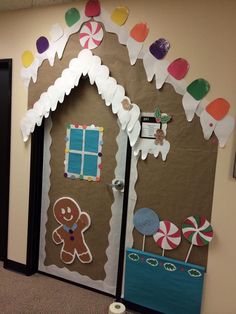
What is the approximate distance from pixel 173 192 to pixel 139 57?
988 millimetres

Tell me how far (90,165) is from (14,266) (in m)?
1.26

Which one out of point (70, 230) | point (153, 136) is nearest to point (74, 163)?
point (70, 230)

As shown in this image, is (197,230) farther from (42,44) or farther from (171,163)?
(42,44)

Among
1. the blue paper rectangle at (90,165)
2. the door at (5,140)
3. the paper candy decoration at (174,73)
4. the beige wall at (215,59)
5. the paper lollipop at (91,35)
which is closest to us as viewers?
the beige wall at (215,59)

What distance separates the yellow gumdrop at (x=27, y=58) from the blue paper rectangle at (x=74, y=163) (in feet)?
2.79

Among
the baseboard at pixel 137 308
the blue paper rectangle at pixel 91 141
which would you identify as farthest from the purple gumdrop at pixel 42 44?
the baseboard at pixel 137 308

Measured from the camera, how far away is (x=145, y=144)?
6.29 ft

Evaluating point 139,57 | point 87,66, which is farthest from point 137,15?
point 87,66

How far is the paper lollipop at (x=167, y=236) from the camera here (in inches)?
73.8

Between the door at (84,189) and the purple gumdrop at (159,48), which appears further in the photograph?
the door at (84,189)

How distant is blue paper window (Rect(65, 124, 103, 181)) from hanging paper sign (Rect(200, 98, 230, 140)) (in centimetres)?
81

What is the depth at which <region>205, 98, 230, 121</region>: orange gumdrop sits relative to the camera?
1.68 metres

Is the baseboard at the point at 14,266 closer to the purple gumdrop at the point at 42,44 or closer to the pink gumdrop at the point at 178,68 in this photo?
the purple gumdrop at the point at 42,44

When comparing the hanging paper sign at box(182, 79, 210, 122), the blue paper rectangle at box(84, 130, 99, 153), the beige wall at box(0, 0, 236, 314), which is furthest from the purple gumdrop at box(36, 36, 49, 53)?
the hanging paper sign at box(182, 79, 210, 122)
